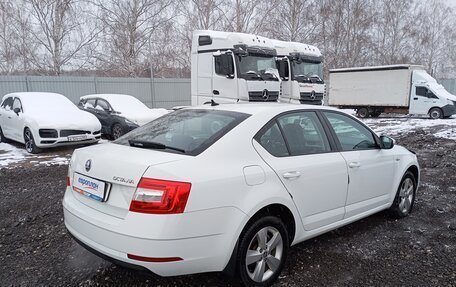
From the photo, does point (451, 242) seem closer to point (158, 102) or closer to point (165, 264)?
point (165, 264)

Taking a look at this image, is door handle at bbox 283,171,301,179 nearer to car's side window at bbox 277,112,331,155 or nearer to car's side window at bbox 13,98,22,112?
car's side window at bbox 277,112,331,155

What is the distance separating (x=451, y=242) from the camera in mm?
3771

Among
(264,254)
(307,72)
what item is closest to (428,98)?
(307,72)

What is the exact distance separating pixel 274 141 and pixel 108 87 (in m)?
16.8

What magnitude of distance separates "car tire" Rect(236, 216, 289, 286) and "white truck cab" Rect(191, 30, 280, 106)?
7052 mm

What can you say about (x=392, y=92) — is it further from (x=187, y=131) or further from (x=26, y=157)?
(x=187, y=131)

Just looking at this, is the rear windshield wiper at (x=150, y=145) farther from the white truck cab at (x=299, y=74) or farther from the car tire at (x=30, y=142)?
the white truck cab at (x=299, y=74)

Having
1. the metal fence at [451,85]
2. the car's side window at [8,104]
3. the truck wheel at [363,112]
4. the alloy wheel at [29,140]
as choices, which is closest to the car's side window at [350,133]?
the alloy wheel at [29,140]

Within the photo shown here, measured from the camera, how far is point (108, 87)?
18172mm

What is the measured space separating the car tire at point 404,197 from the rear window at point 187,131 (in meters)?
2.49

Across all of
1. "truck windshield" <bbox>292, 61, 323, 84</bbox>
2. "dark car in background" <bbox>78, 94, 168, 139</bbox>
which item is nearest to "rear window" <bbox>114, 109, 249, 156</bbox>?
"dark car in background" <bbox>78, 94, 168, 139</bbox>

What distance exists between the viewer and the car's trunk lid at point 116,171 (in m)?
2.44

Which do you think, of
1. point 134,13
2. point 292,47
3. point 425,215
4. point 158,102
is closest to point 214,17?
point 134,13

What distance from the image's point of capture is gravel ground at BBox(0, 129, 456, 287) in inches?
117
